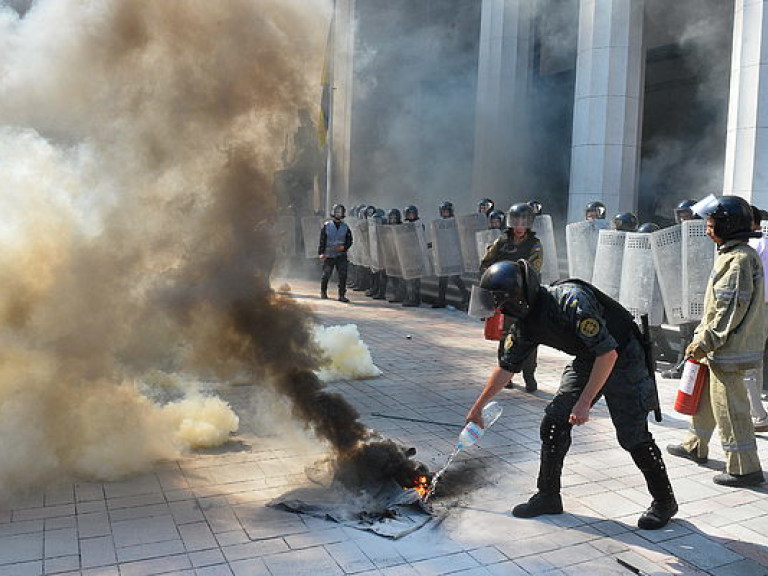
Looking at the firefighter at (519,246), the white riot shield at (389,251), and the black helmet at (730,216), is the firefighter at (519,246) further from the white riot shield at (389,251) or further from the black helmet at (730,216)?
the white riot shield at (389,251)

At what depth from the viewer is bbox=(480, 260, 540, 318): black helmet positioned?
135 inches

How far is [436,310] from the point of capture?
41.2 feet

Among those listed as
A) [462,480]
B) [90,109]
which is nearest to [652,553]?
[462,480]

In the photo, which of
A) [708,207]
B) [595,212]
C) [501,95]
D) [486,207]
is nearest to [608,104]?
[486,207]

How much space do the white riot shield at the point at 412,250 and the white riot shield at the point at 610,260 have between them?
189 inches

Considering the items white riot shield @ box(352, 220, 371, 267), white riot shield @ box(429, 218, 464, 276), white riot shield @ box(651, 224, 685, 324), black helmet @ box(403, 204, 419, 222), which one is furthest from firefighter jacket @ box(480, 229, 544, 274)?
white riot shield @ box(352, 220, 371, 267)

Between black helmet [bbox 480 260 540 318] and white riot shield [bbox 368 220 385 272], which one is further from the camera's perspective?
white riot shield [bbox 368 220 385 272]

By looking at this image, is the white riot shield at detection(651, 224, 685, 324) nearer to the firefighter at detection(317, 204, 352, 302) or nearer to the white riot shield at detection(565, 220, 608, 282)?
the white riot shield at detection(565, 220, 608, 282)

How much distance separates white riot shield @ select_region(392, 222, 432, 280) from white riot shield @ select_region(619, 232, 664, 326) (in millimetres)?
5234

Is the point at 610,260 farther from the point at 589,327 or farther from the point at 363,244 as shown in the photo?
the point at 363,244

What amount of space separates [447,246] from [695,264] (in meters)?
5.65

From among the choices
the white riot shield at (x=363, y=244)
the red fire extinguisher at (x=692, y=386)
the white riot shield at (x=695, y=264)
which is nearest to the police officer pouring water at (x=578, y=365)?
the red fire extinguisher at (x=692, y=386)

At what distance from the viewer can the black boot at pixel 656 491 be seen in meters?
3.75

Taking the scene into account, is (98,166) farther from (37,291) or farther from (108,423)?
(108,423)
